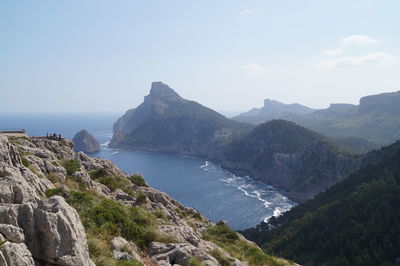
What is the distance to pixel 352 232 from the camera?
2640 inches

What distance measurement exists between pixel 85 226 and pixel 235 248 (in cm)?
1256

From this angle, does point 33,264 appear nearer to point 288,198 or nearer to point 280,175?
point 288,198

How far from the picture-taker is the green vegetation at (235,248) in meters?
20.7

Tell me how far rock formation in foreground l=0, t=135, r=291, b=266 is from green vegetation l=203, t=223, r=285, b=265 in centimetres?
7

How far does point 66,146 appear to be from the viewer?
39.1 m

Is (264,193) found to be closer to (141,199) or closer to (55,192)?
(141,199)

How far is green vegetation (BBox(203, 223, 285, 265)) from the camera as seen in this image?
20688 mm

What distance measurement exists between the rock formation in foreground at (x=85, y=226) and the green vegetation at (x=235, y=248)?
0.22 ft

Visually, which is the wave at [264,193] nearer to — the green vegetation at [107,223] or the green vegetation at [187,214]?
the green vegetation at [187,214]

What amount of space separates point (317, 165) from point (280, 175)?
25.1 meters

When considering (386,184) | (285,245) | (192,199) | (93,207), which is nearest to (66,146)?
(93,207)

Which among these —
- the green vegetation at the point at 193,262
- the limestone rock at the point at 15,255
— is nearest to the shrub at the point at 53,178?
the green vegetation at the point at 193,262

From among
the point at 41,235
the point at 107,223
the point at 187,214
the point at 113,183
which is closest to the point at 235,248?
the point at 187,214

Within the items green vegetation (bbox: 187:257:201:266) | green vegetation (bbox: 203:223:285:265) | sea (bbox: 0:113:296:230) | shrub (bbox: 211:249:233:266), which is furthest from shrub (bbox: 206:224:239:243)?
sea (bbox: 0:113:296:230)
